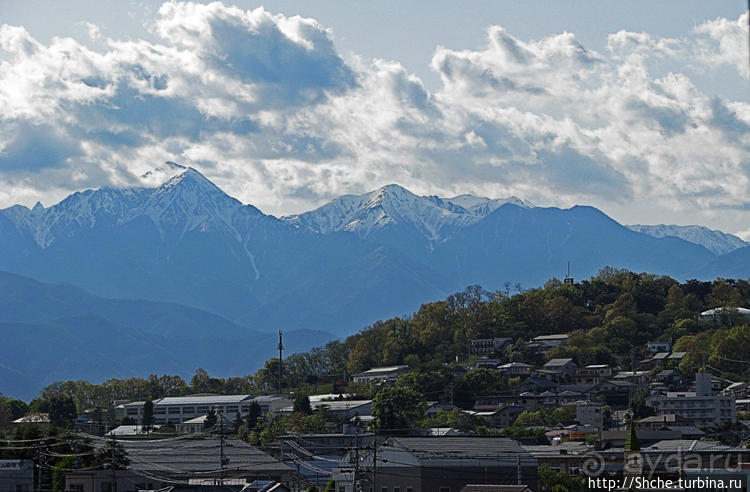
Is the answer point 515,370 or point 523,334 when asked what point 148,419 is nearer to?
point 515,370

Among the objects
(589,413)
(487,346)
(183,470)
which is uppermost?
(487,346)

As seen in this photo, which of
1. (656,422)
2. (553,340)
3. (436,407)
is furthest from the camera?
(553,340)

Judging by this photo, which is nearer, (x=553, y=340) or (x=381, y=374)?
(x=381, y=374)

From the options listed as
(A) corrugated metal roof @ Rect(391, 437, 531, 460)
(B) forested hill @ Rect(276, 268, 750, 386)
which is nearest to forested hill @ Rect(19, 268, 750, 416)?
(B) forested hill @ Rect(276, 268, 750, 386)

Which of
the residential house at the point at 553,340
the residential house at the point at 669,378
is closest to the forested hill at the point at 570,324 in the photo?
the residential house at the point at 553,340

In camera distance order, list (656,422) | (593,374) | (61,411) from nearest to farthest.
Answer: (656,422), (61,411), (593,374)

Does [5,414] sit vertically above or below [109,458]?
above

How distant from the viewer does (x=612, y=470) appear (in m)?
50.8

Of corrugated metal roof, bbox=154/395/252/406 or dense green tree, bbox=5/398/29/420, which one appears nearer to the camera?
dense green tree, bbox=5/398/29/420

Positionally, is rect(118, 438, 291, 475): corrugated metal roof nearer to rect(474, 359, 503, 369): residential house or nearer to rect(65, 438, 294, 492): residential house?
rect(65, 438, 294, 492): residential house

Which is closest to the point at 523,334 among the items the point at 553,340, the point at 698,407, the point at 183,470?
the point at 553,340

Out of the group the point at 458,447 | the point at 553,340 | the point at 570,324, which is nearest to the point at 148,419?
the point at 553,340

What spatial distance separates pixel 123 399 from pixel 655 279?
196 feet

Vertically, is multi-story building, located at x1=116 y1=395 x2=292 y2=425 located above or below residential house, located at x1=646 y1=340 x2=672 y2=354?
below
